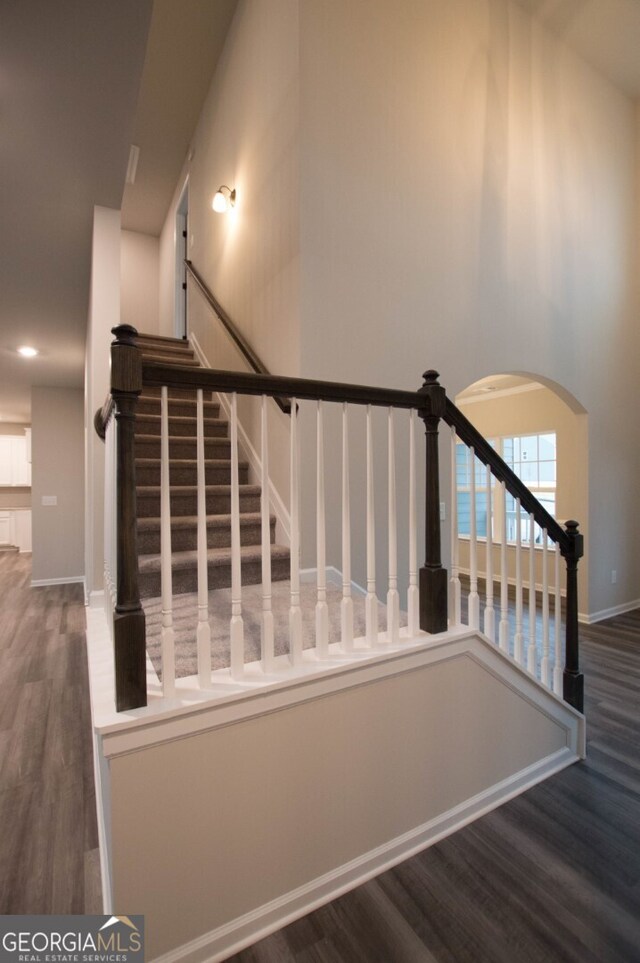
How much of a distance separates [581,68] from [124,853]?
636 cm

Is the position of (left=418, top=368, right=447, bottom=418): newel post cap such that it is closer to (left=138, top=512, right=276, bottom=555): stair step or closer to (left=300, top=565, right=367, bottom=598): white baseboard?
(left=300, top=565, right=367, bottom=598): white baseboard

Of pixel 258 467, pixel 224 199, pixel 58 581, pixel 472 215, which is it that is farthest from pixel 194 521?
pixel 58 581

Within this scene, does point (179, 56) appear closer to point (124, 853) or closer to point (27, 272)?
point (27, 272)

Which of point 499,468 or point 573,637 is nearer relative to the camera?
point 499,468

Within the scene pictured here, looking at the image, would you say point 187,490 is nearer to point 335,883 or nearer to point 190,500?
point 190,500

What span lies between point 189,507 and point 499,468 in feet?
6.23

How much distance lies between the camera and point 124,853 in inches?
43.3

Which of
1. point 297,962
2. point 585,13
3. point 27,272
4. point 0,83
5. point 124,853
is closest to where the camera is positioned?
point 124,853

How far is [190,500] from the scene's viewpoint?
9.57 ft

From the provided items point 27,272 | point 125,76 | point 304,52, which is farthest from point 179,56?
point 125,76

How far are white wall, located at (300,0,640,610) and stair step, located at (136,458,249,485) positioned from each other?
1014 mm

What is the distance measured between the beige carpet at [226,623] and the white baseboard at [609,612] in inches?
119

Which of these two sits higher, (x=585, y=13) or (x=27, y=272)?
(x=585, y=13)

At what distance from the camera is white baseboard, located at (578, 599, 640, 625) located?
4219mm
